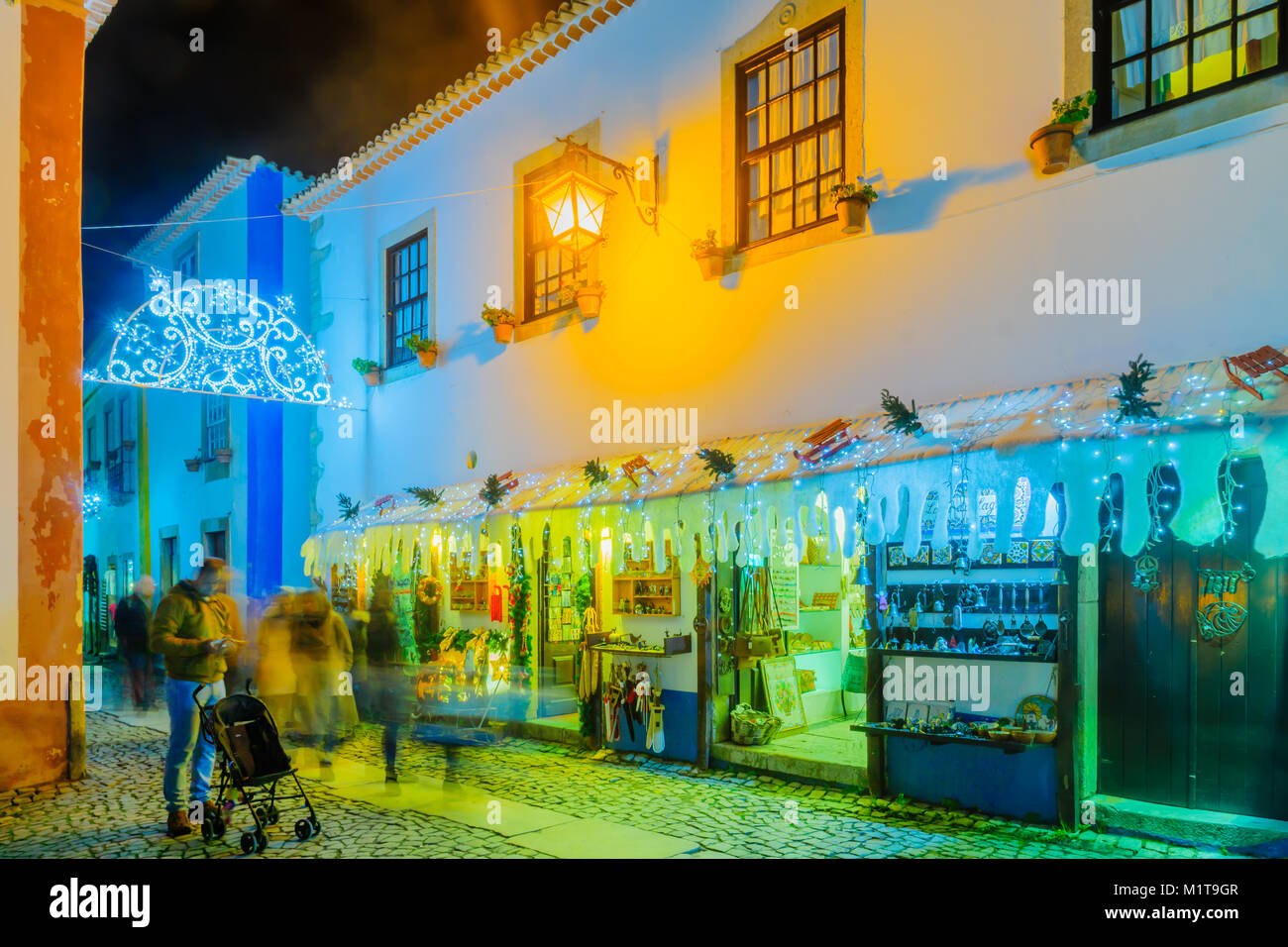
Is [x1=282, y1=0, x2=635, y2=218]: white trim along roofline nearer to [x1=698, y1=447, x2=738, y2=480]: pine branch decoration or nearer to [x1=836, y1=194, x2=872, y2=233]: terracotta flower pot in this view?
[x1=836, y1=194, x2=872, y2=233]: terracotta flower pot

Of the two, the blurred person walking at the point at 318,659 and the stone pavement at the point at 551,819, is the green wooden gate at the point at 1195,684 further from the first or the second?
the blurred person walking at the point at 318,659

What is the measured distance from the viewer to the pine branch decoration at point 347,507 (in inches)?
535

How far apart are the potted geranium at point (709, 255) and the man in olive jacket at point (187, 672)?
526 cm

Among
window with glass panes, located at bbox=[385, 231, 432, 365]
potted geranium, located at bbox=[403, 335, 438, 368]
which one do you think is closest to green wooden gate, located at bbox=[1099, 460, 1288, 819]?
potted geranium, located at bbox=[403, 335, 438, 368]

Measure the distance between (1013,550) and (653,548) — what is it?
12.5 ft

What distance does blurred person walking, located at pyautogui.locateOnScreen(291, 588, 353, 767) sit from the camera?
875 cm

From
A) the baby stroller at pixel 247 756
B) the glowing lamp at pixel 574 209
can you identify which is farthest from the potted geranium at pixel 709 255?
the baby stroller at pixel 247 756

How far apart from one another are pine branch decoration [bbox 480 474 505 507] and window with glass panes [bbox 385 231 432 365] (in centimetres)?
339

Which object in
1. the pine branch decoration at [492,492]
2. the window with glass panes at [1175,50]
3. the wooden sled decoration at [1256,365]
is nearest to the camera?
the wooden sled decoration at [1256,365]

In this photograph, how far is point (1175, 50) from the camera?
6340mm

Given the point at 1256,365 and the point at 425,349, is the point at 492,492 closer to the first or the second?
the point at 425,349

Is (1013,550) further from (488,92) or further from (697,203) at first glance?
(488,92)

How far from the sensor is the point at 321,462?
48.4 ft

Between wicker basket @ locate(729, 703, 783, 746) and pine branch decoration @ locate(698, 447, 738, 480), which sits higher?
pine branch decoration @ locate(698, 447, 738, 480)
